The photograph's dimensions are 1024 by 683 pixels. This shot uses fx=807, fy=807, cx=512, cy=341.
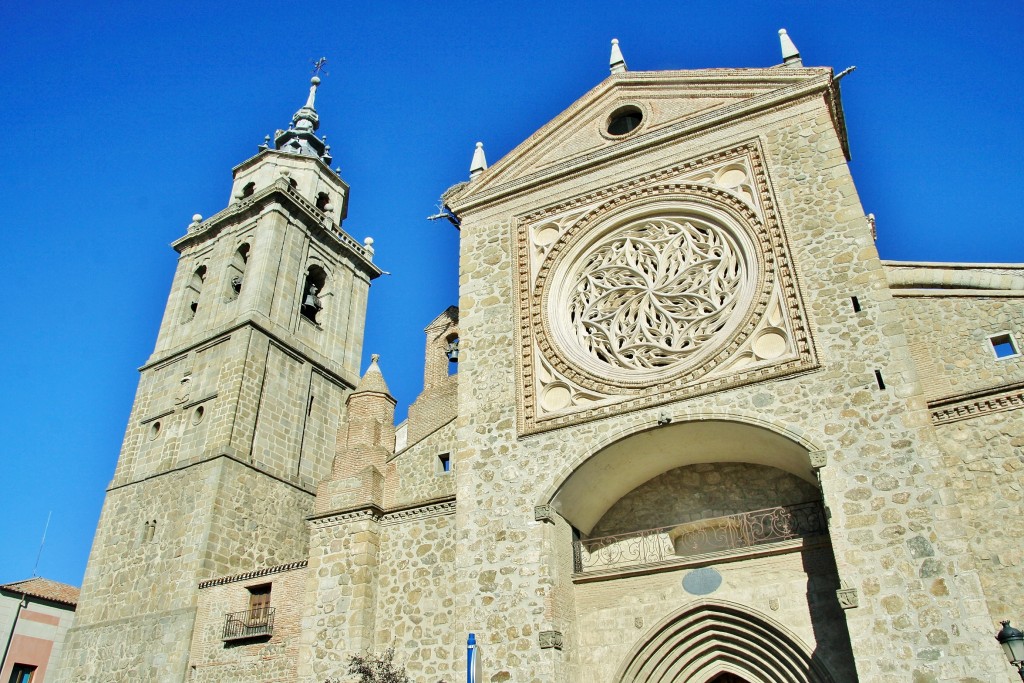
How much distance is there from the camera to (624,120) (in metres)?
14.1

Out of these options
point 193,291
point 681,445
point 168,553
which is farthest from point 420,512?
point 193,291

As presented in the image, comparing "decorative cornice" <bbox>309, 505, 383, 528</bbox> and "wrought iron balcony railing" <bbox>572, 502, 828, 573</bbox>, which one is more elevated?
"decorative cornice" <bbox>309, 505, 383, 528</bbox>

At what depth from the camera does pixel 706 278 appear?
11352 millimetres

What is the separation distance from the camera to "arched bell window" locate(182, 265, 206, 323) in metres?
24.2

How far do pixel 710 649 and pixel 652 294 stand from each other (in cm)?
478

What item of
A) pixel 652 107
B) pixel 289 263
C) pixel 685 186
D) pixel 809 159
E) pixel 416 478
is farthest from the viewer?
pixel 289 263

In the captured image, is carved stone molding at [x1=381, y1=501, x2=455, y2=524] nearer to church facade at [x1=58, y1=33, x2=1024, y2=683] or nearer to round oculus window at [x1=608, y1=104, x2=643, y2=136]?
church facade at [x1=58, y1=33, x2=1024, y2=683]

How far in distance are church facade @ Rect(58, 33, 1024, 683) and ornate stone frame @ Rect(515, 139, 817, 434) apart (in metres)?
0.04

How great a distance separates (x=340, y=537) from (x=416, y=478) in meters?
2.70

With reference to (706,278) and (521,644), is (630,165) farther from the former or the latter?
(521,644)

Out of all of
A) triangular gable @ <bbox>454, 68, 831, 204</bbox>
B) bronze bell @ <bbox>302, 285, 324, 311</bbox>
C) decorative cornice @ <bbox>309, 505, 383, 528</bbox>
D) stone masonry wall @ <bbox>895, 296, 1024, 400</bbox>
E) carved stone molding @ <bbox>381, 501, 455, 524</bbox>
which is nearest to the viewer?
stone masonry wall @ <bbox>895, 296, 1024, 400</bbox>

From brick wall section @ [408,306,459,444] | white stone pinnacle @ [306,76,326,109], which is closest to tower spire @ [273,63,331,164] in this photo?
white stone pinnacle @ [306,76,326,109]

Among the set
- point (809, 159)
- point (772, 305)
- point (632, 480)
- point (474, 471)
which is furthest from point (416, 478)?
point (809, 159)

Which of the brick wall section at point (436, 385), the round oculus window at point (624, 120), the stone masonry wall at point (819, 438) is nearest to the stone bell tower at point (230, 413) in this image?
the brick wall section at point (436, 385)
